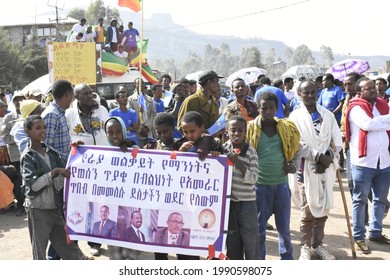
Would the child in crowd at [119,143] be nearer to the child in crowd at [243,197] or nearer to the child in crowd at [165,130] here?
the child in crowd at [165,130]

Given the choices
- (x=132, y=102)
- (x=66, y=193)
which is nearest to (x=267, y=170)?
(x=66, y=193)

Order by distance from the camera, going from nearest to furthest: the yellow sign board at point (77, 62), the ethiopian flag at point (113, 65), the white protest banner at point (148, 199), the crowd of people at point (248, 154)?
the white protest banner at point (148, 199), the crowd of people at point (248, 154), the yellow sign board at point (77, 62), the ethiopian flag at point (113, 65)

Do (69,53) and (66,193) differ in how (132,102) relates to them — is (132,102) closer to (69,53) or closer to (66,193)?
(69,53)

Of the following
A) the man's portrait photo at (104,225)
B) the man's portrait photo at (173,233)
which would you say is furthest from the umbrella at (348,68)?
the man's portrait photo at (104,225)

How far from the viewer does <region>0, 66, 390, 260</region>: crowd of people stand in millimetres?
3645

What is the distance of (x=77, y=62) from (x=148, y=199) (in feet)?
22.9

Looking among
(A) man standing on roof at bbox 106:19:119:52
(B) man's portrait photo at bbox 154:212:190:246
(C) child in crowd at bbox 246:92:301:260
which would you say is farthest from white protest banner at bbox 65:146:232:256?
(A) man standing on roof at bbox 106:19:119:52

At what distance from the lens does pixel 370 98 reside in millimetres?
4875

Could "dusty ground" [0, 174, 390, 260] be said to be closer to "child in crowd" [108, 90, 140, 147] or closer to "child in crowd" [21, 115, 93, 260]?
"child in crowd" [21, 115, 93, 260]

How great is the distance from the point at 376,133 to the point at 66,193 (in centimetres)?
341

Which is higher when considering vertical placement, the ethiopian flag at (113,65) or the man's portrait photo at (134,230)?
the ethiopian flag at (113,65)

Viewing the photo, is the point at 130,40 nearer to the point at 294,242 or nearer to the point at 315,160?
the point at 294,242

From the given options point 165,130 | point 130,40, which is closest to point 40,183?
point 165,130

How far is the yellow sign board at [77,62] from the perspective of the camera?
9836mm
